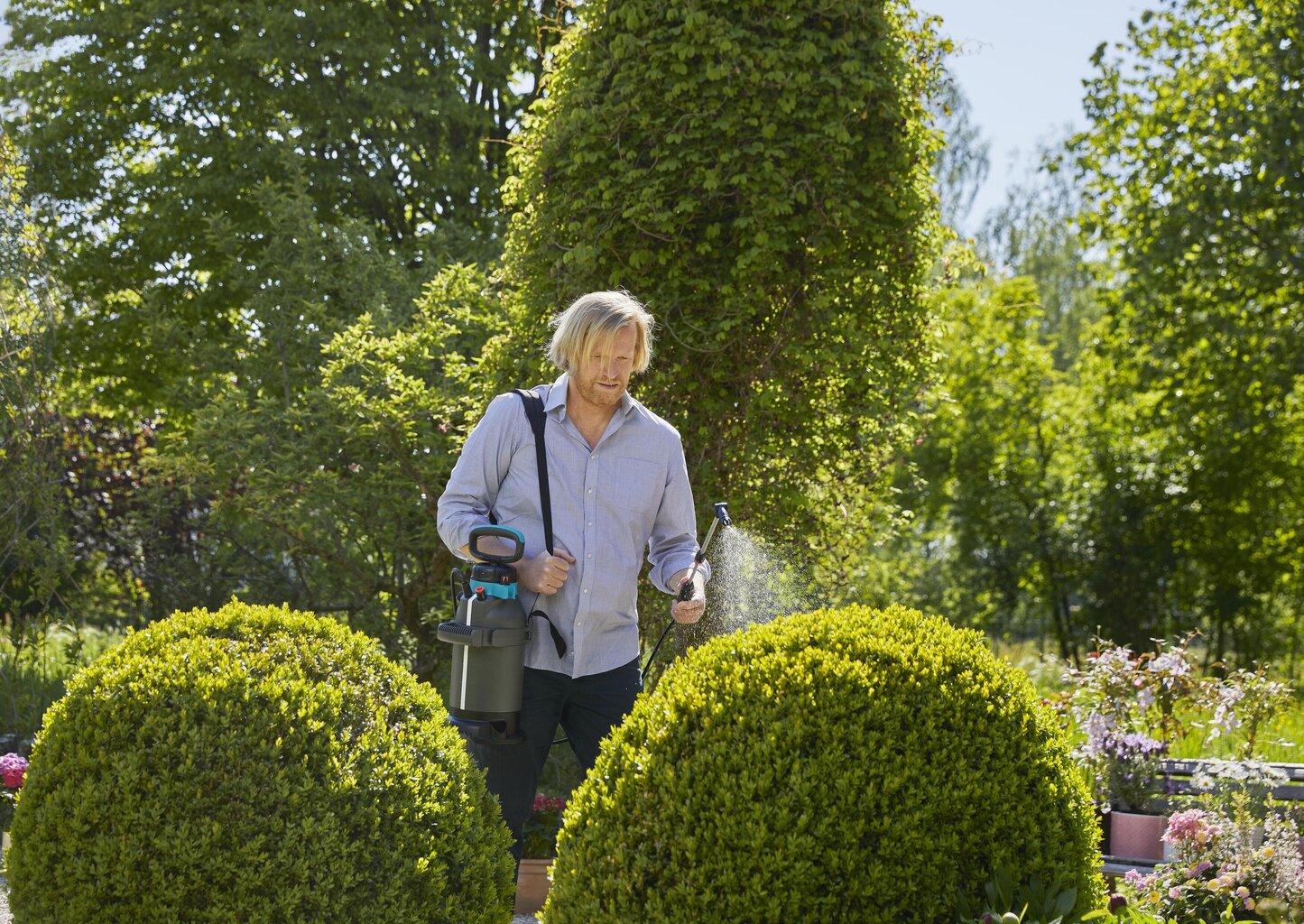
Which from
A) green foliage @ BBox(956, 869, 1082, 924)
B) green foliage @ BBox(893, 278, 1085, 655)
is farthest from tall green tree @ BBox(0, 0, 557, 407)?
green foliage @ BBox(956, 869, 1082, 924)

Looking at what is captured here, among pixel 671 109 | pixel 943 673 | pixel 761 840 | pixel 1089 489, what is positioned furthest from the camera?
pixel 1089 489

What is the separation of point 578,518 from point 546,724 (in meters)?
0.52

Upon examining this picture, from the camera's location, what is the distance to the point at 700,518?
5.16 metres

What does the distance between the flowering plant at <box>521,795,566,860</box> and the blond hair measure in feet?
6.48

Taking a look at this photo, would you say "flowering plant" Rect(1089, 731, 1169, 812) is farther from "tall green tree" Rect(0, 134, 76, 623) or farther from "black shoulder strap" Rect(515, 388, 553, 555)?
"tall green tree" Rect(0, 134, 76, 623)

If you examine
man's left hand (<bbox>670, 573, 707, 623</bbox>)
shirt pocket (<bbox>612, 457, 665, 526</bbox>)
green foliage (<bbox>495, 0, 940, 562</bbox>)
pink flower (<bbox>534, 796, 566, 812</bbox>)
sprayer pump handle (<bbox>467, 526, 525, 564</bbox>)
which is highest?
green foliage (<bbox>495, 0, 940, 562</bbox>)

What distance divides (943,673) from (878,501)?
11.4ft

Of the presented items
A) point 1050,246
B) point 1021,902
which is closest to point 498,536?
point 1021,902

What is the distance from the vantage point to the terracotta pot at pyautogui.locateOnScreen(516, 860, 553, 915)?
4129 mm

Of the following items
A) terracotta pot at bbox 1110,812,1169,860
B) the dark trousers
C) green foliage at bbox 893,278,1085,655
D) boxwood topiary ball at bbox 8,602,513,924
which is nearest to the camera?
boxwood topiary ball at bbox 8,602,513,924

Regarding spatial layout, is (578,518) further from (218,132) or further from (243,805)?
(218,132)

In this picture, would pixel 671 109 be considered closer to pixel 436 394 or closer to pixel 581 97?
pixel 581 97

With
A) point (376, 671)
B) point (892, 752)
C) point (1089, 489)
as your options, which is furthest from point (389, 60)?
point (892, 752)

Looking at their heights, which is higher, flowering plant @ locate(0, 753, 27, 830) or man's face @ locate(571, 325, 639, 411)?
man's face @ locate(571, 325, 639, 411)
